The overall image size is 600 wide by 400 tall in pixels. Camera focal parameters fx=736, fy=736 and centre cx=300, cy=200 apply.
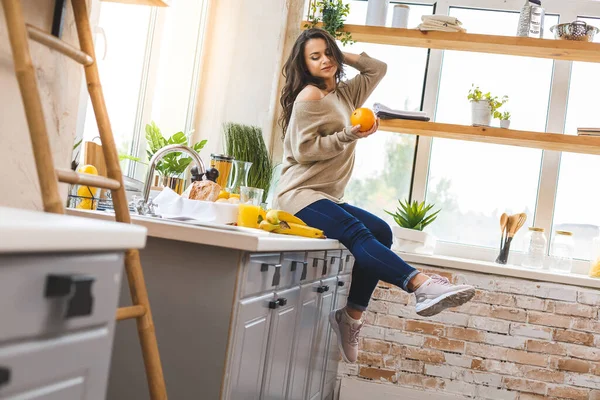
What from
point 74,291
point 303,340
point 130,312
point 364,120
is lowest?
point 303,340

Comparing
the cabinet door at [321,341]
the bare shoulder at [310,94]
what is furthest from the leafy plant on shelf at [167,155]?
the cabinet door at [321,341]

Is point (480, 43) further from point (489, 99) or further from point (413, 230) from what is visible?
point (413, 230)

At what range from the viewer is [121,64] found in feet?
10.6

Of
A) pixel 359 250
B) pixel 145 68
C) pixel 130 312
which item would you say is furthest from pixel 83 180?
pixel 145 68

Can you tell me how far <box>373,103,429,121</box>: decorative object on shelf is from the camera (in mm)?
3951

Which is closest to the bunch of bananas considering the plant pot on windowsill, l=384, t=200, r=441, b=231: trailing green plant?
the plant pot on windowsill

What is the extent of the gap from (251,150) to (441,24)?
1232 millimetres

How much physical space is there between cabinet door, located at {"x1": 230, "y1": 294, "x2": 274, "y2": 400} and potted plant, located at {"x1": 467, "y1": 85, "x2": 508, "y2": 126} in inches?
92.7

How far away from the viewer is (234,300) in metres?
1.67

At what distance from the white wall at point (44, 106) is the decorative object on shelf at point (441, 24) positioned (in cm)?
258

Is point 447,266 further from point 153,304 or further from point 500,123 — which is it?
point 153,304

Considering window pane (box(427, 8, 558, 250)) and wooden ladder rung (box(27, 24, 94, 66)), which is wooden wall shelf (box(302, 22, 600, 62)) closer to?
window pane (box(427, 8, 558, 250))

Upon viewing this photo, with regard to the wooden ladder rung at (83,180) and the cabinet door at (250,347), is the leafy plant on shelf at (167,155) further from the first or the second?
the wooden ladder rung at (83,180)

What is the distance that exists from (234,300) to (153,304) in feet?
0.66
